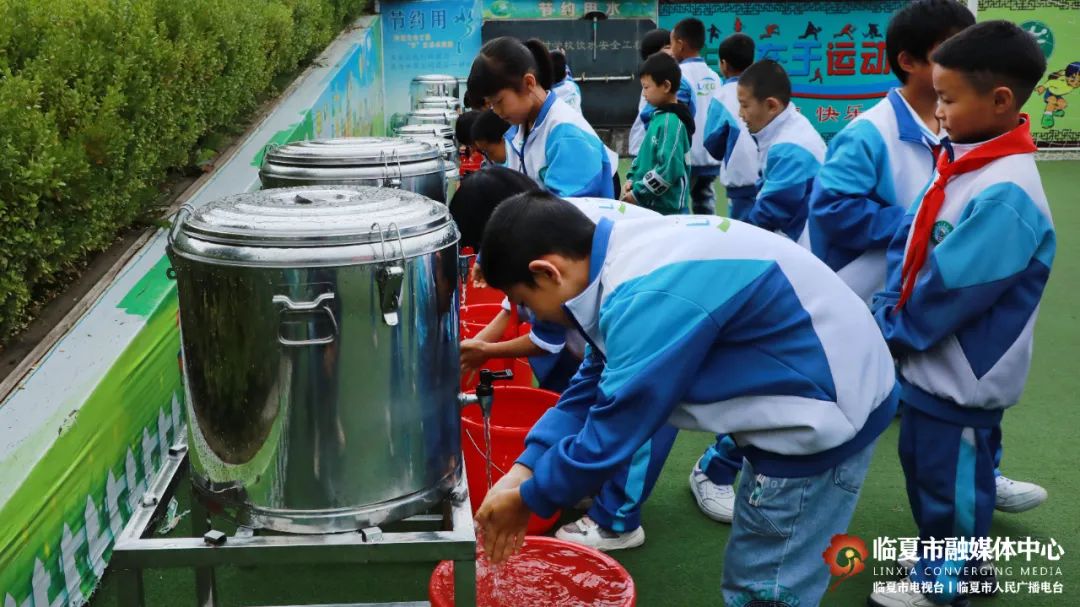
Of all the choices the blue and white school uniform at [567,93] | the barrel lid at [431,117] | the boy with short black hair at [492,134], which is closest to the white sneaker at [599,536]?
the boy with short black hair at [492,134]

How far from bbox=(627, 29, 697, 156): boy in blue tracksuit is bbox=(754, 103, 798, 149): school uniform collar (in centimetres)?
112

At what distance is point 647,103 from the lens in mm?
7410

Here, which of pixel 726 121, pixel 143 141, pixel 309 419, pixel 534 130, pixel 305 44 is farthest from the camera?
pixel 305 44

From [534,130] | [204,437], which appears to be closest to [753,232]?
[204,437]

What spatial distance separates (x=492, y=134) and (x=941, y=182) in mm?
2897

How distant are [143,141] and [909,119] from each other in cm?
298

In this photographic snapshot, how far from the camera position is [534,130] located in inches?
Result: 170

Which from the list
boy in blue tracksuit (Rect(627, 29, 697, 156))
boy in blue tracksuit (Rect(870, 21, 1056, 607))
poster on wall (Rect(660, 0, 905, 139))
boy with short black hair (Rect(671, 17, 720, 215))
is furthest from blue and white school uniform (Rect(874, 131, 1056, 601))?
poster on wall (Rect(660, 0, 905, 139))

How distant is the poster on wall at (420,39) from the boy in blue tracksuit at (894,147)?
1026 cm

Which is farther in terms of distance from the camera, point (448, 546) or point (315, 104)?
point (315, 104)

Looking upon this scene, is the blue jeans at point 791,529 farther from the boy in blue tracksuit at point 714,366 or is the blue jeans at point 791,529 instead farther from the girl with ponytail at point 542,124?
the girl with ponytail at point 542,124

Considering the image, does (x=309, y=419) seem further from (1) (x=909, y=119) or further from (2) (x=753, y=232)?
(1) (x=909, y=119)

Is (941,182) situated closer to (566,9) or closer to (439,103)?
(439,103)

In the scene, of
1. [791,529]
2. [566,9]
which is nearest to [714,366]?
[791,529]
